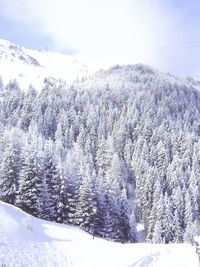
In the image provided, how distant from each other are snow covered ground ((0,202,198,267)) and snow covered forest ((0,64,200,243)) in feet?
56.5

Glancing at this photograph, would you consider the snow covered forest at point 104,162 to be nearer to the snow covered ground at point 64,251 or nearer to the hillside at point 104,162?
the hillside at point 104,162

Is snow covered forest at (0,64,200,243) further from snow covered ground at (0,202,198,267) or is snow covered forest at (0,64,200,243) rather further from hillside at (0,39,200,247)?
snow covered ground at (0,202,198,267)

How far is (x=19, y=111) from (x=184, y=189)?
6813cm

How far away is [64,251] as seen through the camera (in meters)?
32.9

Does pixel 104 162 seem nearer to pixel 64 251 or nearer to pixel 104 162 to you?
pixel 104 162

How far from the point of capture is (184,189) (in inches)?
4181

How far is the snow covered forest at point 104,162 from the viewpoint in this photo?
57.2 m

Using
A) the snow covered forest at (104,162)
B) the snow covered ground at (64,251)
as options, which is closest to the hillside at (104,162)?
the snow covered forest at (104,162)

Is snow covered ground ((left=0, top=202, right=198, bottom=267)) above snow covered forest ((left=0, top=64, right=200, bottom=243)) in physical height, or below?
below

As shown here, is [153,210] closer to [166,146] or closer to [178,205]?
[178,205]

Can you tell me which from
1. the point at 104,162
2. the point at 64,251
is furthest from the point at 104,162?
the point at 64,251

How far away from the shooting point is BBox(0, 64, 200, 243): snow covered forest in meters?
57.2

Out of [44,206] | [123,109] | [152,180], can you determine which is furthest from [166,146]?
[44,206]

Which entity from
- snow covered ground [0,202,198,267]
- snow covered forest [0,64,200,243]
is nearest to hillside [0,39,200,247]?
snow covered forest [0,64,200,243]
